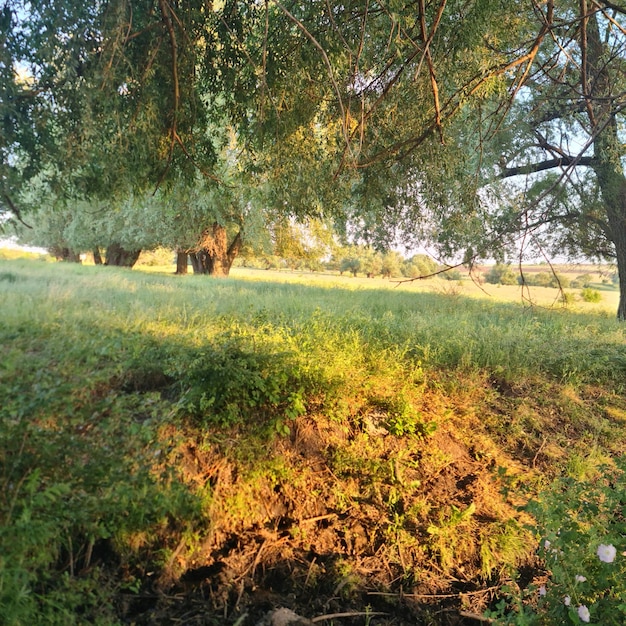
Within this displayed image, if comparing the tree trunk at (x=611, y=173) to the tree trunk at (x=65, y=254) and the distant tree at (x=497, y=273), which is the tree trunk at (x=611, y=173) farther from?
the tree trunk at (x=65, y=254)

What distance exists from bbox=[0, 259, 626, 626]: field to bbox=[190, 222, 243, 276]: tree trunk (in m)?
14.0

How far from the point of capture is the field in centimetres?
242

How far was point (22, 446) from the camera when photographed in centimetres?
228

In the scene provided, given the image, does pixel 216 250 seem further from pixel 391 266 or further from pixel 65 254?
pixel 65 254

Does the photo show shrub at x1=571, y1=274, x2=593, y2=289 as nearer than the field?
No

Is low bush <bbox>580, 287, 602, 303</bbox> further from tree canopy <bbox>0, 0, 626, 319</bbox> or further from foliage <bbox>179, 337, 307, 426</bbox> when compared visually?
foliage <bbox>179, 337, 307, 426</bbox>

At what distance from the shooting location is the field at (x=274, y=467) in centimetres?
242

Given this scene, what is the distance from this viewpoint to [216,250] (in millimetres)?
20125

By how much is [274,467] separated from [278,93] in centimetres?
356

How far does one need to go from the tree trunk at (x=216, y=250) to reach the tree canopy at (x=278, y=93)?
13.8m

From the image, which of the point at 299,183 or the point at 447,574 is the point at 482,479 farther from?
the point at 299,183

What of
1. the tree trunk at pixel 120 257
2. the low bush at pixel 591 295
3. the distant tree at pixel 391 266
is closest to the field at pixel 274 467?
the distant tree at pixel 391 266

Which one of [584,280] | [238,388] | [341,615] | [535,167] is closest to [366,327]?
[238,388]

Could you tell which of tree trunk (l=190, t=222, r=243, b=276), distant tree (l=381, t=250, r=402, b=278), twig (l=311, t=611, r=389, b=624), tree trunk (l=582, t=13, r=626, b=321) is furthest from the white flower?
tree trunk (l=190, t=222, r=243, b=276)
